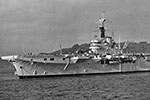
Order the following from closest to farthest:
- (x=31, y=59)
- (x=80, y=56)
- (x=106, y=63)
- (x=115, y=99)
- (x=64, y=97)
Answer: (x=115, y=99)
(x=64, y=97)
(x=31, y=59)
(x=80, y=56)
(x=106, y=63)

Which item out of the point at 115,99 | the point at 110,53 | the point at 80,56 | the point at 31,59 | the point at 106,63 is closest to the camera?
the point at 115,99

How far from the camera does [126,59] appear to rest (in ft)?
181

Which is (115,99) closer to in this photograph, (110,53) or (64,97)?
(64,97)

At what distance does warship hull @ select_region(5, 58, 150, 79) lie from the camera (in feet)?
150

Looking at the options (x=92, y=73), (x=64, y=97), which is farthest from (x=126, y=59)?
(x=64, y=97)

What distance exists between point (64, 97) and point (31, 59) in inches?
760

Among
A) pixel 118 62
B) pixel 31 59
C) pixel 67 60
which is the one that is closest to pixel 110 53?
pixel 118 62

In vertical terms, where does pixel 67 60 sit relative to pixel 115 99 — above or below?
above

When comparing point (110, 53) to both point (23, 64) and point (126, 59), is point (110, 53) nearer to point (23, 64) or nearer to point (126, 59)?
point (126, 59)

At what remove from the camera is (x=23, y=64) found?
45.5 metres

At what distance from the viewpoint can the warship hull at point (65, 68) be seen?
45.7 m

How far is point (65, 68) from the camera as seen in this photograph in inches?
1875

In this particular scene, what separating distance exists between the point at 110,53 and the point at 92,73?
6.73 meters

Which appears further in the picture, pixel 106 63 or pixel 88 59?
pixel 106 63
